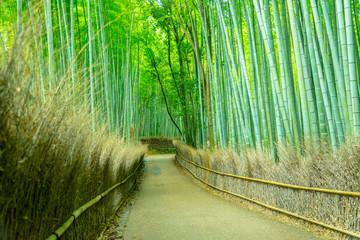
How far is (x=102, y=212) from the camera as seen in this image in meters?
3.20

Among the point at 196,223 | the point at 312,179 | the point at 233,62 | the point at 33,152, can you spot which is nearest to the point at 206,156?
the point at 233,62

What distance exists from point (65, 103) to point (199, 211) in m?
2.90

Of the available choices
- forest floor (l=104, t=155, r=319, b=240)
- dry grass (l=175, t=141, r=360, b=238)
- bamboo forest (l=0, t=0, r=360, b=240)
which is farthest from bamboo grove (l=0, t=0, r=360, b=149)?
forest floor (l=104, t=155, r=319, b=240)

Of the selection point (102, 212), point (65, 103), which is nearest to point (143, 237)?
point (102, 212)

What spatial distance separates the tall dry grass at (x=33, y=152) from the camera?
1.11 metres

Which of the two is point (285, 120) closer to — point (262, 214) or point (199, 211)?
point (262, 214)

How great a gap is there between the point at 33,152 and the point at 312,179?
2.62 m

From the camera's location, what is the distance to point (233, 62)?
5109 mm

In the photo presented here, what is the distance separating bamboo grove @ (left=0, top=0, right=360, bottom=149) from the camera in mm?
2738

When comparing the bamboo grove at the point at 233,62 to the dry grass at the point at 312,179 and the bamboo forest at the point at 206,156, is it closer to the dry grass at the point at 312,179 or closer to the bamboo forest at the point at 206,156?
the bamboo forest at the point at 206,156

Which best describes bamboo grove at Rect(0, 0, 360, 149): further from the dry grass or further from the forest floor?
the forest floor

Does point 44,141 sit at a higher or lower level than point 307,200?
higher

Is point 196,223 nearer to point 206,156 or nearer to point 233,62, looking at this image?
point 233,62

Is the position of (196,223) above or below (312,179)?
below
